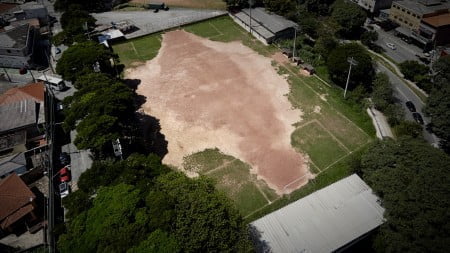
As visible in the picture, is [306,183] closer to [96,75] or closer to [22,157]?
[96,75]

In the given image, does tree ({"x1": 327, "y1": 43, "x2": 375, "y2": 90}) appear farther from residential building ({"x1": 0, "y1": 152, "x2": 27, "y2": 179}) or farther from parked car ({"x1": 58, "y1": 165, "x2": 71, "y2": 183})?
residential building ({"x1": 0, "y1": 152, "x2": 27, "y2": 179})

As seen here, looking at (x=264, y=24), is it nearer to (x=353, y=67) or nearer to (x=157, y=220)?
(x=353, y=67)

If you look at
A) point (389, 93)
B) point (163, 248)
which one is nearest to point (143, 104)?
point (163, 248)

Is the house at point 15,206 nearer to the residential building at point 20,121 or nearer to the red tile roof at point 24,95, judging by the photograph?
the residential building at point 20,121

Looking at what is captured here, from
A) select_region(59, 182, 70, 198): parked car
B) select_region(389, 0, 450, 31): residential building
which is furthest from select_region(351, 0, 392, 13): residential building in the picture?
select_region(59, 182, 70, 198): parked car

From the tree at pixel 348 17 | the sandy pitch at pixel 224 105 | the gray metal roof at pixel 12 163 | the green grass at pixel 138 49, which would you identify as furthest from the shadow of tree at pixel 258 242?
the tree at pixel 348 17

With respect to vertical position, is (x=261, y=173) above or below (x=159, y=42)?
below

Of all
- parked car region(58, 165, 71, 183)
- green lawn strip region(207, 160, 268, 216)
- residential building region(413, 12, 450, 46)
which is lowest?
green lawn strip region(207, 160, 268, 216)
